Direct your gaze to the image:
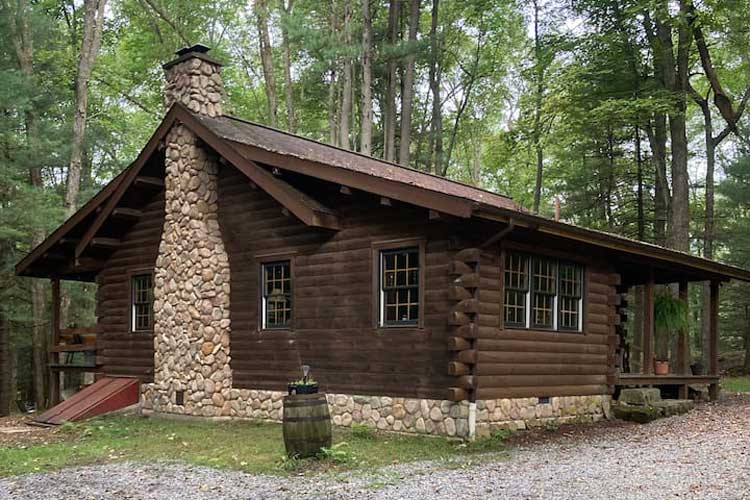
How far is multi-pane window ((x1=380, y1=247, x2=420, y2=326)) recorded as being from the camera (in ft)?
37.2

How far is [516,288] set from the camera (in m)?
11.6

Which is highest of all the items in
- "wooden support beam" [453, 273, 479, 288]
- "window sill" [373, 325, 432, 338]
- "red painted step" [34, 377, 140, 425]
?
"wooden support beam" [453, 273, 479, 288]

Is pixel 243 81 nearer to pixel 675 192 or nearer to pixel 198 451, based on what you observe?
pixel 675 192

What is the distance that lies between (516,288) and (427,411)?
2.33m

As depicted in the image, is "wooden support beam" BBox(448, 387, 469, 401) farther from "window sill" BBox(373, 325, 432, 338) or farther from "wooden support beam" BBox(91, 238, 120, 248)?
"wooden support beam" BBox(91, 238, 120, 248)

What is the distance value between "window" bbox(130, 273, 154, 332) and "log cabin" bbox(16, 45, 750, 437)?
0.04m

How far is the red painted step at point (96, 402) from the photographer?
47.4ft

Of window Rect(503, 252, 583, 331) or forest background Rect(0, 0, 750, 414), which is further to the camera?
forest background Rect(0, 0, 750, 414)

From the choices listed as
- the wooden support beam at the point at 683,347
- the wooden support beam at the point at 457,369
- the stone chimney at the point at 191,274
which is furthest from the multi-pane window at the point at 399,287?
the wooden support beam at the point at 683,347

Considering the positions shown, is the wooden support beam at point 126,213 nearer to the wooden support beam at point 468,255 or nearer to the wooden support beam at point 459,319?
the wooden support beam at point 468,255

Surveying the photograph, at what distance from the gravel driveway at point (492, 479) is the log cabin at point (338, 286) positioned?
1.87 metres

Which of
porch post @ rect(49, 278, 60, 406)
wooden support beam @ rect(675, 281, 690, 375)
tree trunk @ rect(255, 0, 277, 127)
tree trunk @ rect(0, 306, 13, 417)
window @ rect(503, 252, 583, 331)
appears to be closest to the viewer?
window @ rect(503, 252, 583, 331)

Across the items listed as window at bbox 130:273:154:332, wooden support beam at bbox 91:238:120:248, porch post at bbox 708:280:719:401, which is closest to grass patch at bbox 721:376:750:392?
porch post at bbox 708:280:719:401

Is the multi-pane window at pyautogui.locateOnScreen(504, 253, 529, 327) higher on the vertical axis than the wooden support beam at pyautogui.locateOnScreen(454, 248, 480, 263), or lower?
lower
